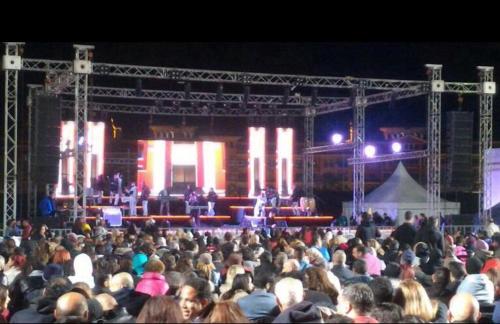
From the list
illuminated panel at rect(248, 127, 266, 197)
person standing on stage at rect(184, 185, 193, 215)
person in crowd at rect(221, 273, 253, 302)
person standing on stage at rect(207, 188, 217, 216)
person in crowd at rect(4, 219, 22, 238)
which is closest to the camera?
person in crowd at rect(221, 273, 253, 302)

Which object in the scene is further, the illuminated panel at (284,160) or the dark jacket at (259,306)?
the illuminated panel at (284,160)

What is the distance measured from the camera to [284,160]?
26.9 m

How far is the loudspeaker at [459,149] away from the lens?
1992 cm

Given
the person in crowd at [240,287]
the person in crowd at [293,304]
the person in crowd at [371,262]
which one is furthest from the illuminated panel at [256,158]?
the person in crowd at [293,304]

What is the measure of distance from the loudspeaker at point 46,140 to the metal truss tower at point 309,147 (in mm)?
11249

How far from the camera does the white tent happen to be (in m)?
25.1

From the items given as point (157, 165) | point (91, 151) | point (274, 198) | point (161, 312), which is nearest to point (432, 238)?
point (161, 312)

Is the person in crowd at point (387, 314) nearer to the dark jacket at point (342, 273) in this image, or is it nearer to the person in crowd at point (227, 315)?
the person in crowd at point (227, 315)

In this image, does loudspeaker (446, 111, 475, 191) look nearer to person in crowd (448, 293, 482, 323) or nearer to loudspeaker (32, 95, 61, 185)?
loudspeaker (32, 95, 61, 185)

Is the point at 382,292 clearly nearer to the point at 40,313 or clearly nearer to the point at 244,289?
Answer: the point at 244,289

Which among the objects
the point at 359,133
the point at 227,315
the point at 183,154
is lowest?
the point at 227,315

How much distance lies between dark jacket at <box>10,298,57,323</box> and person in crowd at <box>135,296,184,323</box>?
1106 millimetres

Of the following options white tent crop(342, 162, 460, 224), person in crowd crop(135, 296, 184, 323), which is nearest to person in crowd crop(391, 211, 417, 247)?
person in crowd crop(135, 296, 184, 323)

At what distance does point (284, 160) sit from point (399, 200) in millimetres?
4165
